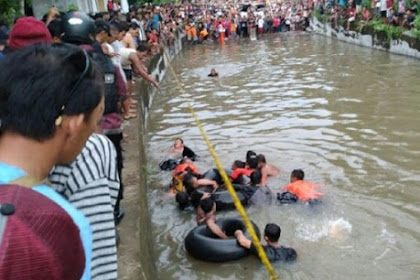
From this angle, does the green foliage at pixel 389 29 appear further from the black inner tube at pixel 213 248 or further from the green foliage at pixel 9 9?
the black inner tube at pixel 213 248

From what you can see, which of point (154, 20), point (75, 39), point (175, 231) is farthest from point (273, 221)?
point (154, 20)

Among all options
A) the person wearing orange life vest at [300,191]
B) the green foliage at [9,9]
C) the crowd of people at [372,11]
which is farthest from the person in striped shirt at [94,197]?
the crowd of people at [372,11]

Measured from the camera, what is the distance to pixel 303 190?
7383 millimetres

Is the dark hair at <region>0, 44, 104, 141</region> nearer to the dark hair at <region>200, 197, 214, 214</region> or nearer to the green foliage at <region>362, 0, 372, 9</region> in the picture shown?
the dark hair at <region>200, 197, 214, 214</region>

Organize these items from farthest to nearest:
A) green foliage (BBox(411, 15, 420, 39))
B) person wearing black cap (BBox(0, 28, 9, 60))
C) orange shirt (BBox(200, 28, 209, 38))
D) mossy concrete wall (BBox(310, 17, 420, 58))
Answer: orange shirt (BBox(200, 28, 209, 38)) → mossy concrete wall (BBox(310, 17, 420, 58)) → green foliage (BBox(411, 15, 420, 39)) → person wearing black cap (BBox(0, 28, 9, 60))

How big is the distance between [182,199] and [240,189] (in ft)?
2.88

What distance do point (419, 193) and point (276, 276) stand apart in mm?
2911

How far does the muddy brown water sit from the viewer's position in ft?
19.2

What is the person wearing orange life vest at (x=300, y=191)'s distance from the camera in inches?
286

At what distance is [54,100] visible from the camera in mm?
1386

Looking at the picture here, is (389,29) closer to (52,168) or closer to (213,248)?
(213,248)

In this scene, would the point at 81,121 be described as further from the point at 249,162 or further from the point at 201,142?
the point at 201,142

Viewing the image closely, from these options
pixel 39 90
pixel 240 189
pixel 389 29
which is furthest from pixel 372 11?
pixel 39 90

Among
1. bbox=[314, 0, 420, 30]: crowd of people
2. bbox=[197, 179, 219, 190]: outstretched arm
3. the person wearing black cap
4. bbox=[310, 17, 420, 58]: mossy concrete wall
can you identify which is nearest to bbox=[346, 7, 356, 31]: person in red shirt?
bbox=[314, 0, 420, 30]: crowd of people
